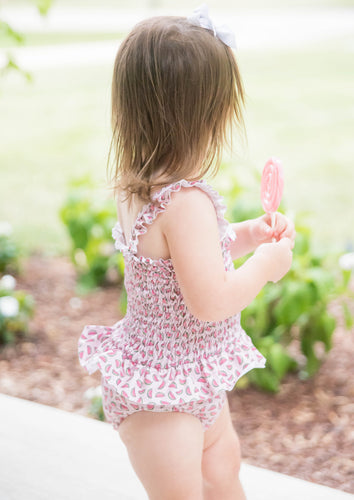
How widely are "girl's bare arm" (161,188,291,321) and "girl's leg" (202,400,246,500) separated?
0.37 m

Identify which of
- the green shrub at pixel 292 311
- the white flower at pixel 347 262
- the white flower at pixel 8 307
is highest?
the white flower at pixel 347 262

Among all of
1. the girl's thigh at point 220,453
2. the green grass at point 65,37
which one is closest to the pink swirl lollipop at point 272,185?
the girl's thigh at point 220,453

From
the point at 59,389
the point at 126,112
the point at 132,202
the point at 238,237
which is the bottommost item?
the point at 59,389

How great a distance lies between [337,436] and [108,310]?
139cm

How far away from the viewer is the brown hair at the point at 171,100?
134cm

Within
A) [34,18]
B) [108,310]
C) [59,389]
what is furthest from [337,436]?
[34,18]

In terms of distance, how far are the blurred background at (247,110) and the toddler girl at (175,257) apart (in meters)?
0.99

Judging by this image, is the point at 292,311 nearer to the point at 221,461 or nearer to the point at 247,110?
the point at 221,461

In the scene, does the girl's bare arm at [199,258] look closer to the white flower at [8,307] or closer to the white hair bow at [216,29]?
the white hair bow at [216,29]

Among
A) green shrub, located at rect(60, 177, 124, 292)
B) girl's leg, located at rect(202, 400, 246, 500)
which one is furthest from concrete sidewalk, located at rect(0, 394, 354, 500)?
green shrub, located at rect(60, 177, 124, 292)

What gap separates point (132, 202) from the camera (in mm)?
1459

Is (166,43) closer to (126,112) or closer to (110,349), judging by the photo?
(126,112)

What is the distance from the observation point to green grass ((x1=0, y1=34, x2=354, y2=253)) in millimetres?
5191

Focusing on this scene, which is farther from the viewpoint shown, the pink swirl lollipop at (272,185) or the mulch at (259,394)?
the mulch at (259,394)
